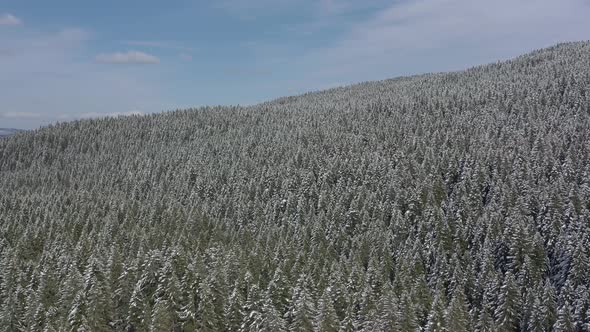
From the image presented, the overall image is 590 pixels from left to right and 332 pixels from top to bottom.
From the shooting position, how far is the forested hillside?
4597 cm

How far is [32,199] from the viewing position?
405 ft

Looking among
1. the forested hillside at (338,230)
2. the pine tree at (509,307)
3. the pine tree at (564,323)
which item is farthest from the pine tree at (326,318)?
the pine tree at (509,307)

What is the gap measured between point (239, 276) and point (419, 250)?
105 ft

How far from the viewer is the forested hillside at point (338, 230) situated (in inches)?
1810

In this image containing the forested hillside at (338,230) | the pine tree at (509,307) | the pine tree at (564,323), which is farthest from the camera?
the pine tree at (509,307)

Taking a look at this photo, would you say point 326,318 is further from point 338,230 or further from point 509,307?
point 338,230

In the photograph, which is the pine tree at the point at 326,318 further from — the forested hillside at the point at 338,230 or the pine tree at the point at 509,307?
the pine tree at the point at 509,307

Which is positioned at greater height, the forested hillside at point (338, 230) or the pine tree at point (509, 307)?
the forested hillside at point (338, 230)

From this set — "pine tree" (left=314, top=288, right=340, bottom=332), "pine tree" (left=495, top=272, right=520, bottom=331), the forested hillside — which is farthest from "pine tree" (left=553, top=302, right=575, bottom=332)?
"pine tree" (left=314, top=288, right=340, bottom=332)

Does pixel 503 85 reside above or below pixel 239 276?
above

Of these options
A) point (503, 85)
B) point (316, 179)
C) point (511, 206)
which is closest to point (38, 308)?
point (511, 206)

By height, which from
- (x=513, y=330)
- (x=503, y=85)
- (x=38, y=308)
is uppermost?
(x=503, y=85)

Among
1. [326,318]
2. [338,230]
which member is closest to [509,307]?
[326,318]

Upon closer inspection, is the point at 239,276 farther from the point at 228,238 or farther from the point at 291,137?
the point at 291,137
